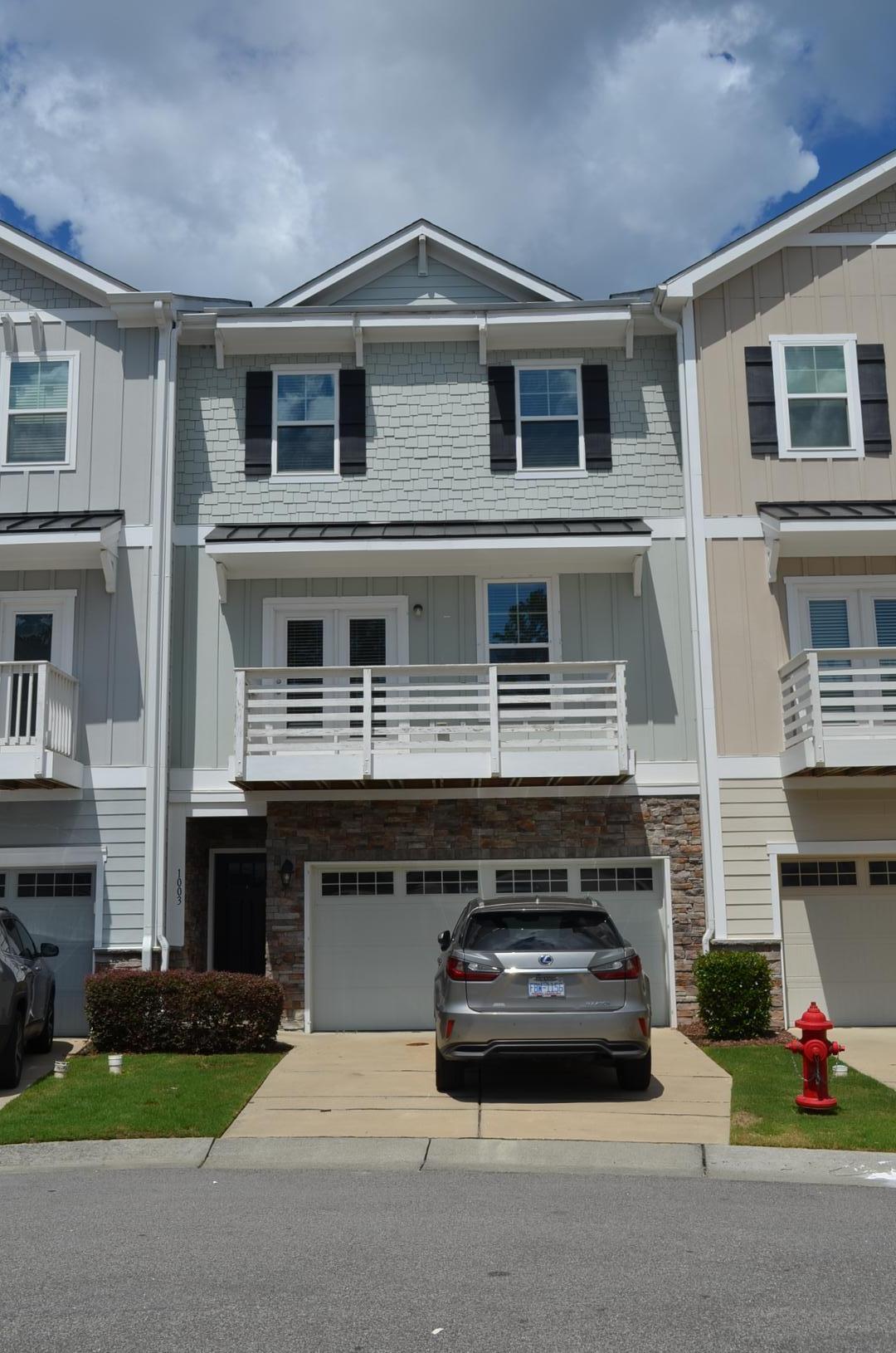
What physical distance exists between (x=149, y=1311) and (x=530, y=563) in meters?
12.1

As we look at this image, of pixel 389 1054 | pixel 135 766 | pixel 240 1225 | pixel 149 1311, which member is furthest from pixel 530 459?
pixel 149 1311

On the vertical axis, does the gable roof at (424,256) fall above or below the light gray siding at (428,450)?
above

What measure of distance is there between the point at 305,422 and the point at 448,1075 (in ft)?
30.7

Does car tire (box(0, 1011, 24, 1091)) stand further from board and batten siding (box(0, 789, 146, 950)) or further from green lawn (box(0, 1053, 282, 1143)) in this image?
board and batten siding (box(0, 789, 146, 950))

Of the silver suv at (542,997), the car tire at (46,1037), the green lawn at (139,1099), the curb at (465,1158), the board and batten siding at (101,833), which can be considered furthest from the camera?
the board and batten siding at (101,833)

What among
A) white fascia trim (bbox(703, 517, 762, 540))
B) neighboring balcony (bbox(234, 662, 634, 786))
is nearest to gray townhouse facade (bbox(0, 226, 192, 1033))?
neighboring balcony (bbox(234, 662, 634, 786))

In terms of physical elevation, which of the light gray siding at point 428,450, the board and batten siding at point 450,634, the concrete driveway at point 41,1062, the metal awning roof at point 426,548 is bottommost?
the concrete driveway at point 41,1062

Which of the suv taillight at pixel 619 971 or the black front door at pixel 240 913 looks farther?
the black front door at pixel 240 913

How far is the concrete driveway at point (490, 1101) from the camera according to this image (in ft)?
32.9

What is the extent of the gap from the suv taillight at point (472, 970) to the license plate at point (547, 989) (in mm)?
286

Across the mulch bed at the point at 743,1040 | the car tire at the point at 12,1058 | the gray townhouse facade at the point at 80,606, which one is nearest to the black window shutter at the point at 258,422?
the gray townhouse facade at the point at 80,606

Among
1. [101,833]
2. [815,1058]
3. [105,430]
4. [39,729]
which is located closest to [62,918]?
[101,833]

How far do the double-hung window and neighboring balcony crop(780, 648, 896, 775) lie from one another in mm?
6678

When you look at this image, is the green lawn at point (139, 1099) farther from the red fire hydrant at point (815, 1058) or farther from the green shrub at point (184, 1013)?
the red fire hydrant at point (815, 1058)
